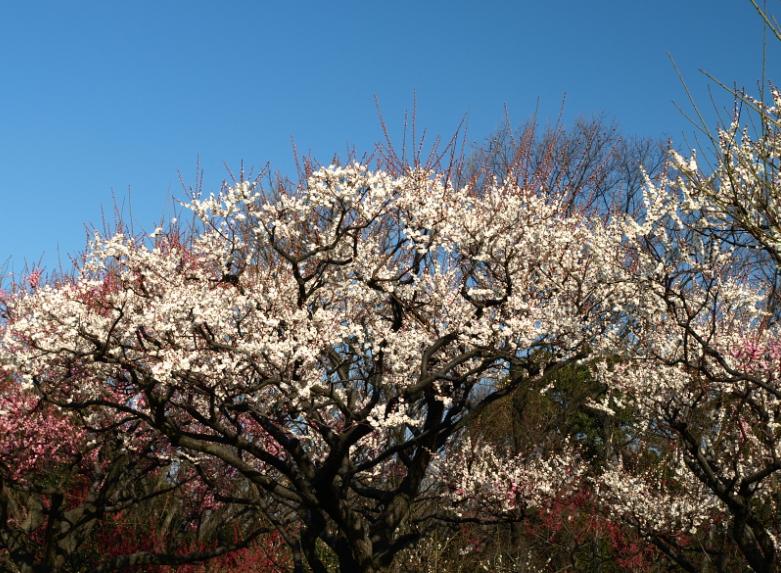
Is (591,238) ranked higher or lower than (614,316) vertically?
higher

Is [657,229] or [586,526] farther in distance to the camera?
[586,526]

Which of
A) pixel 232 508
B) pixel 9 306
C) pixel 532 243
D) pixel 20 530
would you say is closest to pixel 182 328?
pixel 532 243

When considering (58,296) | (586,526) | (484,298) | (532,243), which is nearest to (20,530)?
(58,296)

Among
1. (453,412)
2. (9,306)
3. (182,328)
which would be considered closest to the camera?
(182,328)

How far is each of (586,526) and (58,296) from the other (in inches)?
488

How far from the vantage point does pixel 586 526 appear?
1692 centimetres

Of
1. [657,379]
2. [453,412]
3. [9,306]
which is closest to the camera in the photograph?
[657,379]

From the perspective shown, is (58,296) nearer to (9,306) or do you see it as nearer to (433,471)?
(9,306)

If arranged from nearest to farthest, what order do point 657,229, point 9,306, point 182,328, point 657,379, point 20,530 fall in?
1. point 182,328
2. point 657,229
3. point 657,379
4. point 20,530
5. point 9,306

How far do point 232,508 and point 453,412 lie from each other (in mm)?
7670

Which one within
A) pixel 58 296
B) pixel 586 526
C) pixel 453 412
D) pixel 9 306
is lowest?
pixel 586 526

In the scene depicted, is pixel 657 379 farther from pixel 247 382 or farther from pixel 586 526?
pixel 586 526

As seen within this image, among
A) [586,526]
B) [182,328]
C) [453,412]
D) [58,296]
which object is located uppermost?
[58,296]

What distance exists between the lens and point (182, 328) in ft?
28.5
